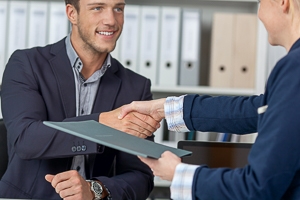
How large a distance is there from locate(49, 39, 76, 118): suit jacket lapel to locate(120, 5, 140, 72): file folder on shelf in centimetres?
76

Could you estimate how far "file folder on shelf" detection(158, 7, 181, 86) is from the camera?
9.46ft

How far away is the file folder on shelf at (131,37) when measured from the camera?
2.88 m

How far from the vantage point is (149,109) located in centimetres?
187

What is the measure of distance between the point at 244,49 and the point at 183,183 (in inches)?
72.0

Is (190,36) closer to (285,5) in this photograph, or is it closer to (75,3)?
(75,3)

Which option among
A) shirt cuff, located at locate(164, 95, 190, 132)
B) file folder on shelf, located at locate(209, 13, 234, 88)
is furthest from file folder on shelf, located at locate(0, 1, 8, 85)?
shirt cuff, located at locate(164, 95, 190, 132)

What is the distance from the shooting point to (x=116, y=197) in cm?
182

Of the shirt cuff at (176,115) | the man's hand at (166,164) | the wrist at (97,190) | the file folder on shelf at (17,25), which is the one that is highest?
the file folder on shelf at (17,25)

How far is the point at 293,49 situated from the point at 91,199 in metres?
0.83

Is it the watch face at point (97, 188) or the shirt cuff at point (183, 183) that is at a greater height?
the shirt cuff at point (183, 183)

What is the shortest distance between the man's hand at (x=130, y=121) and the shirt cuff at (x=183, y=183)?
67 cm

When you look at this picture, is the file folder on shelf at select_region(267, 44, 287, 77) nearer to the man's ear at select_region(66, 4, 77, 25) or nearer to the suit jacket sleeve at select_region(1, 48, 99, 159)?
the man's ear at select_region(66, 4, 77, 25)

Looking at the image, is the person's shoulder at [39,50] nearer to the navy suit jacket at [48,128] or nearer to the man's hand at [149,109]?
the navy suit jacket at [48,128]

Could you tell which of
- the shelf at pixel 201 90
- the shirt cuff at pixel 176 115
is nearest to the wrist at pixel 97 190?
the shirt cuff at pixel 176 115
